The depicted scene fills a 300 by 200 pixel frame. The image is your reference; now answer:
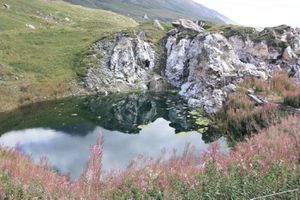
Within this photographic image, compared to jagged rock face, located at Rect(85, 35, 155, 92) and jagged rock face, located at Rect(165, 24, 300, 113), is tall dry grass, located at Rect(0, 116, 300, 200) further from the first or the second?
jagged rock face, located at Rect(85, 35, 155, 92)

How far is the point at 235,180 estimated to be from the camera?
1029 centimetres

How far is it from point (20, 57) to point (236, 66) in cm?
2847

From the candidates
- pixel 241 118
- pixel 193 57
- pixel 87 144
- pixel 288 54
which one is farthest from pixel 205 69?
pixel 87 144

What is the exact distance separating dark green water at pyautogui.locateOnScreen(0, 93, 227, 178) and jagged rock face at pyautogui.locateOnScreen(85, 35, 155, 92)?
492 cm

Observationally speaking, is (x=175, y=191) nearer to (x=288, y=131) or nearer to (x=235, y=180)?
(x=235, y=180)

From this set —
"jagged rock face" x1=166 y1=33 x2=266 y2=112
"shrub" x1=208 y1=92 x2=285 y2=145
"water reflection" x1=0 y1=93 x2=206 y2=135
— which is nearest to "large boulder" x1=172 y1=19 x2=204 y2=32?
"jagged rock face" x1=166 y1=33 x2=266 y2=112

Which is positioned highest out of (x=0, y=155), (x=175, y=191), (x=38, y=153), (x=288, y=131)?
(x=175, y=191)

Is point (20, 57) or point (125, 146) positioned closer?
point (125, 146)

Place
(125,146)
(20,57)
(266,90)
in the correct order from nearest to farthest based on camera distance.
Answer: (125,146), (266,90), (20,57)

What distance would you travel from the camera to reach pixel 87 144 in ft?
90.8

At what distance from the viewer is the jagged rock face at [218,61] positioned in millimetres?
41156

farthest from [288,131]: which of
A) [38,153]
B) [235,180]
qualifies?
[38,153]

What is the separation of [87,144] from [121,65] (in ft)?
95.2

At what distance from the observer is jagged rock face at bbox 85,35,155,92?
5312 cm
